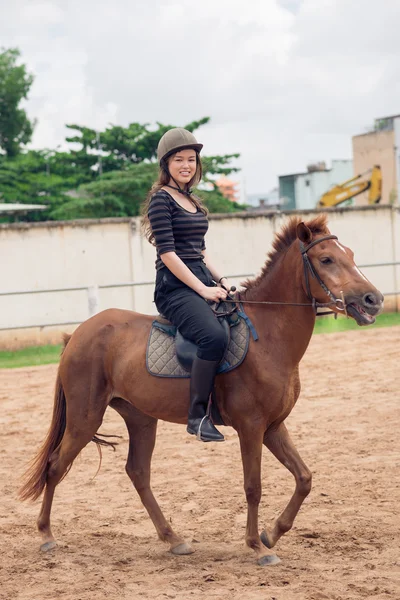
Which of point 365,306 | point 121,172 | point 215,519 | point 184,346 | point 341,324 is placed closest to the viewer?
point 365,306

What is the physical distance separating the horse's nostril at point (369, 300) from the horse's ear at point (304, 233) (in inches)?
21.0

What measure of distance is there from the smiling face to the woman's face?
852 mm

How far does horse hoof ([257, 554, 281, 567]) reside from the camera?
15.4 ft

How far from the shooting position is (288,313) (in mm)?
4879

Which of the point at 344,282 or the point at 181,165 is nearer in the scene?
the point at 344,282

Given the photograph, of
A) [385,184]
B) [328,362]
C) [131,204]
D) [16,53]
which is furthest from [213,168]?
[328,362]

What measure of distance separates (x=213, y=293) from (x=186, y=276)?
19 cm

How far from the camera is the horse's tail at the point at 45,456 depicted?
5387 millimetres

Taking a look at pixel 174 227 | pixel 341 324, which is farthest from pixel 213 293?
pixel 341 324

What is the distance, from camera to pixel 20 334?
699 inches

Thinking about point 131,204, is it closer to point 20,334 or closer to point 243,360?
point 20,334

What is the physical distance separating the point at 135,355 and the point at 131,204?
89.1 ft

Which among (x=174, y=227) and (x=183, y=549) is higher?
(x=174, y=227)

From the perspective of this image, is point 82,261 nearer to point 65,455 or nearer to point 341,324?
point 341,324
